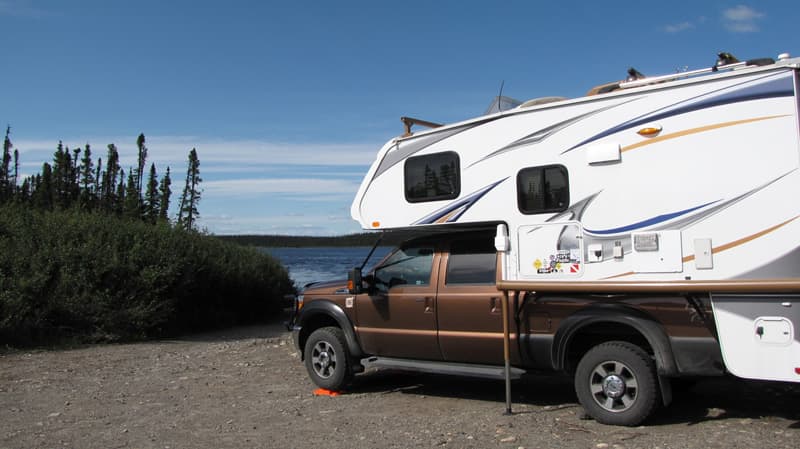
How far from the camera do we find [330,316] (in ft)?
27.8

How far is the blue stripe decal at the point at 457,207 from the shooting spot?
7039 millimetres

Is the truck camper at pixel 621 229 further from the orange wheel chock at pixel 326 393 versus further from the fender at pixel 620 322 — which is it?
the orange wheel chock at pixel 326 393

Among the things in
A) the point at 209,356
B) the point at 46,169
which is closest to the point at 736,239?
the point at 209,356

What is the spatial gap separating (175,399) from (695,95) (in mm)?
6343

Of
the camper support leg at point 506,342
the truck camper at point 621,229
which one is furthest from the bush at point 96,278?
the camper support leg at point 506,342

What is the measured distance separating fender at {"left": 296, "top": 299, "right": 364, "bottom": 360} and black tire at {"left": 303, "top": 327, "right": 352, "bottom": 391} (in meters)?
0.11

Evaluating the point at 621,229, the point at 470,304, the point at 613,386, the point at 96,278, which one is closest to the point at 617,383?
the point at 613,386

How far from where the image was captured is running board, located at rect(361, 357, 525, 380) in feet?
22.6

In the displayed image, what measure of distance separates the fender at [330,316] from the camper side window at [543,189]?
2.58 meters

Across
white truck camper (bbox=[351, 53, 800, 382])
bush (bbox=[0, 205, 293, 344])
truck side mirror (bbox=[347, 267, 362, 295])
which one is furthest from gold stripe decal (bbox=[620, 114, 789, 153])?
bush (bbox=[0, 205, 293, 344])

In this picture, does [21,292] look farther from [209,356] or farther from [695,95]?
[695,95]

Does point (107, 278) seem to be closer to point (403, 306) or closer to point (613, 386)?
point (403, 306)

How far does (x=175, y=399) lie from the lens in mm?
8266

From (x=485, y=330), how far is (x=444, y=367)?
634 millimetres
